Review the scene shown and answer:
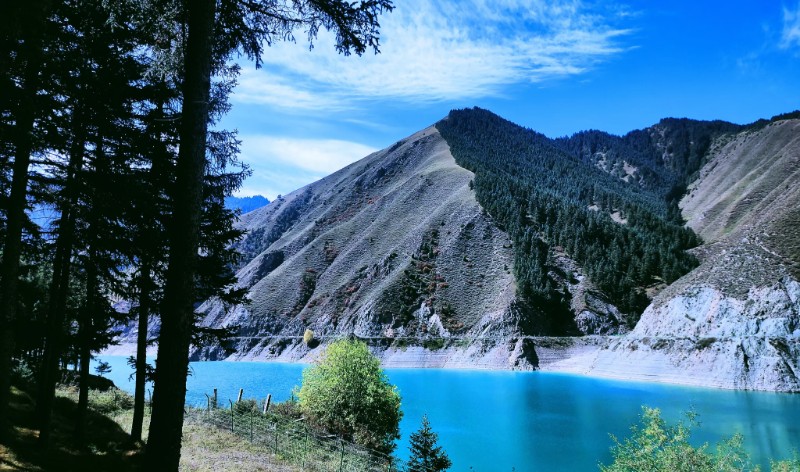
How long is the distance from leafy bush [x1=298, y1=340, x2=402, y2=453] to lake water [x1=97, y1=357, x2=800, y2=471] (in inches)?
257

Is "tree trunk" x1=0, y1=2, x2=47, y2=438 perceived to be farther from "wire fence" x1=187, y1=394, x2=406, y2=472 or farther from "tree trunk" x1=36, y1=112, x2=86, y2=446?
"wire fence" x1=187, y1=394, x2=406, y2=472

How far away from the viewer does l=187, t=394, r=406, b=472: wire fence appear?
15.8 m

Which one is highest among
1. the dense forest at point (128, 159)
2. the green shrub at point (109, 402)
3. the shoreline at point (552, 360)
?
the dense forest at point (128, 159)

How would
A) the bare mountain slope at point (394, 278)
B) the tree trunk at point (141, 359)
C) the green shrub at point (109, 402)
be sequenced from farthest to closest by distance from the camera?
the bare mountain slope at point (394, 278), the green shrub at point (109, 402), the tree trunk at point (141, 359)

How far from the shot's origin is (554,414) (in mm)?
40750

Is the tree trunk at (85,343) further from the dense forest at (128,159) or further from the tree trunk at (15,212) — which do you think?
the tree trunk at (15,212)

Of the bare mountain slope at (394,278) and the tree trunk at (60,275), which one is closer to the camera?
the tree trunk at (60,275)

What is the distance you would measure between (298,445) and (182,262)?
43.7ft

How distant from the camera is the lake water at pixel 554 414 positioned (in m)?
27.9

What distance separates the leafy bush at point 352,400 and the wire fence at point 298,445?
118cm

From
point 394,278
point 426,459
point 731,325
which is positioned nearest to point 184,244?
point 426,459

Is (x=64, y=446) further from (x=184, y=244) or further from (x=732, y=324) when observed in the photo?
(x=732, y=324)

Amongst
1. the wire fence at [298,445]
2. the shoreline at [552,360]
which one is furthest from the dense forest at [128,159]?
the shoreline at [552,360]

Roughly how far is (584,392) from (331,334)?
6437 centimetres
